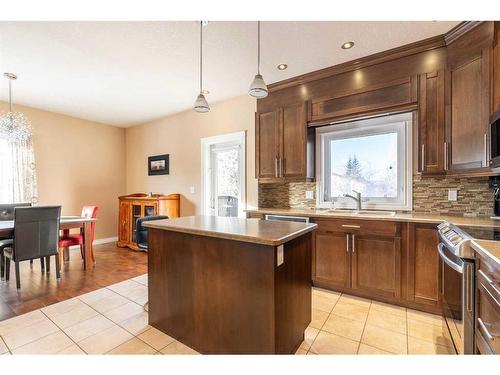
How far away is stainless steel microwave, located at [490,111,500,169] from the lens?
1.72 metres

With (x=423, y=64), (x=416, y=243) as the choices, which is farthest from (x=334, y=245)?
(x=423, y=64)

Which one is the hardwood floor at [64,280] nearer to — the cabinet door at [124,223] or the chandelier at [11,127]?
the cabinet door at [124,223]

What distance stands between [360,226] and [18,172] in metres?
5.26

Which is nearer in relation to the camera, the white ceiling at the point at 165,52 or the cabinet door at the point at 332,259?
the white ceiling at the point at 165,52

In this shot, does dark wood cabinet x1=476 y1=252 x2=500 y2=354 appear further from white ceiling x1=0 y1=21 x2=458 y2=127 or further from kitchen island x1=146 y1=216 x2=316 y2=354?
white ceiling x1=0 y1=21 x2=458 y2=127

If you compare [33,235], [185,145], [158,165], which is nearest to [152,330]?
[33,235]

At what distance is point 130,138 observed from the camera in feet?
18.0

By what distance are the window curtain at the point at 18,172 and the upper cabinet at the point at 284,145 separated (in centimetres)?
392

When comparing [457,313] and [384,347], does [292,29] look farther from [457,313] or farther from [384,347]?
[384,347]

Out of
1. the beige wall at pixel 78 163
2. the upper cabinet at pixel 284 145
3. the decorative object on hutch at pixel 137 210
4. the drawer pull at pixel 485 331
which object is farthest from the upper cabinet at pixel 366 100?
the beige wall at pixel 78 163

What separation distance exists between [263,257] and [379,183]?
7.00 feet

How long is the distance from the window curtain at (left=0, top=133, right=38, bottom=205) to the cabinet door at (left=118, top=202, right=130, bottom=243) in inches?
53.7

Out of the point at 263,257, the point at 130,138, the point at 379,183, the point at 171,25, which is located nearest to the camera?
the point at 263,257

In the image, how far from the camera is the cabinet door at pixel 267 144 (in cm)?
326
